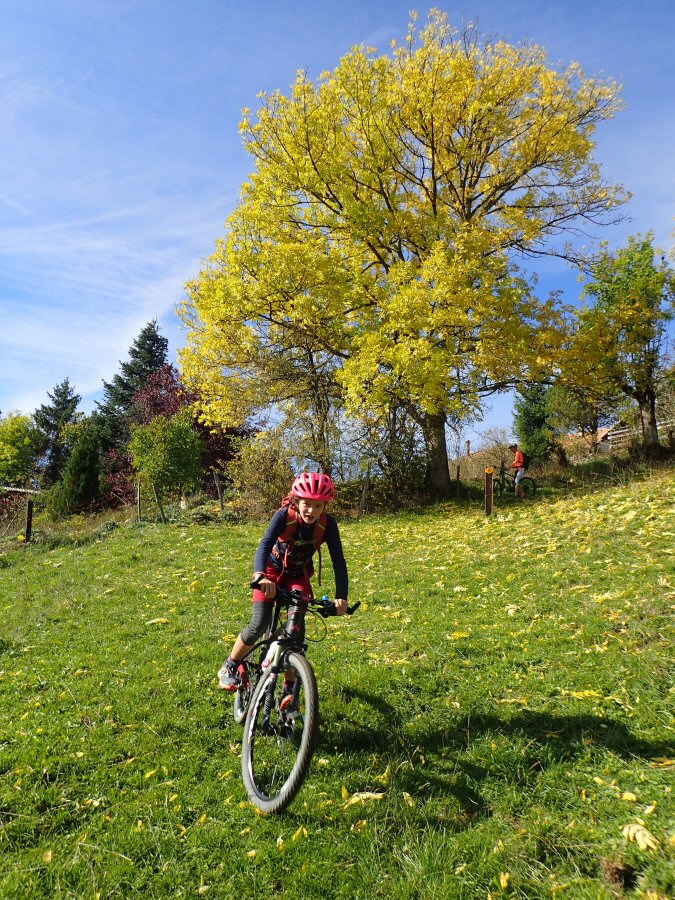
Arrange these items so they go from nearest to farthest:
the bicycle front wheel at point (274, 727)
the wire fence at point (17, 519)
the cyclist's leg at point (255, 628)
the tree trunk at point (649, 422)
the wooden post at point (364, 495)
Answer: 1. the bicycle front wheel at point (274, 727)
2. the cyclist's leg at point (255, 628)
3. the wire fence at point (17, 519)
4. the wooden post at point (364, 495)
5. the tree trunk at point (649, 422)

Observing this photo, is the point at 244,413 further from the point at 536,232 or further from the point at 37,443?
the point at 37,443

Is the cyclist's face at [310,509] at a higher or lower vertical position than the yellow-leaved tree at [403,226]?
lower

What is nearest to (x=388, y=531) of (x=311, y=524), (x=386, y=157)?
(x=311, y=524)

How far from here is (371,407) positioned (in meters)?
13.7

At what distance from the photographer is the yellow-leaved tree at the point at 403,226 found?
12906 mm

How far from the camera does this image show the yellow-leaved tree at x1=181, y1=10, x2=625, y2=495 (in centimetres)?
1291

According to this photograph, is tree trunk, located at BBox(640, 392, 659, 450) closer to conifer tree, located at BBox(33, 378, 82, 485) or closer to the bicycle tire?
the bicycle tire

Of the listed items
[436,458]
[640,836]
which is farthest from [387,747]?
[436,458]

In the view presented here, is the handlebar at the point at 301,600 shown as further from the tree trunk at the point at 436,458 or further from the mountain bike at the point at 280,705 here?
the tree trunk at the point at 436,458

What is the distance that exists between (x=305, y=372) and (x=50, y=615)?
439 inches

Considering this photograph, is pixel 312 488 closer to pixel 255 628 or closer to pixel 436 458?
pixel 255 628

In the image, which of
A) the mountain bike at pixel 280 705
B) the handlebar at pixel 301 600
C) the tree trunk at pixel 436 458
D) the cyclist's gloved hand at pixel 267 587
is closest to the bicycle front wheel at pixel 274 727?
the mountain bike at pixel 280 705

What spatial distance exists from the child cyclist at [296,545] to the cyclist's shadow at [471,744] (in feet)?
3.93

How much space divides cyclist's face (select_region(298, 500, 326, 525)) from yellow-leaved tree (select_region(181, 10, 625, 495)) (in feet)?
29.0
